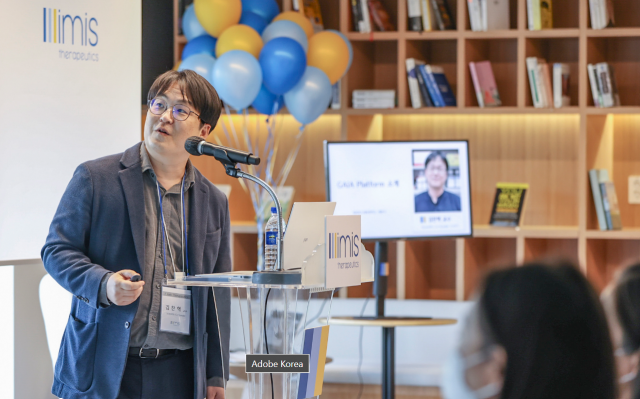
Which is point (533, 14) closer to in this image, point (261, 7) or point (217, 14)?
point (261, 7)

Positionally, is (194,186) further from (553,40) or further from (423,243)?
(553,40)

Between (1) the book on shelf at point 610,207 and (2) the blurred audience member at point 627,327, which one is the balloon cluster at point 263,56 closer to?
(1) the book on shelf at point 610,207

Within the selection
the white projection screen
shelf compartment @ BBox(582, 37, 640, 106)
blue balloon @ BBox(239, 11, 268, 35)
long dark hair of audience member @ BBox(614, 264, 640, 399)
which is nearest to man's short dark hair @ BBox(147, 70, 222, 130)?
the white projection screen

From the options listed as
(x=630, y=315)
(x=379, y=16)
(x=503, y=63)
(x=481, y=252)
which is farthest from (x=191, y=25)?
(x=630, y=315)

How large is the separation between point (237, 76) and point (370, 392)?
1985 mm

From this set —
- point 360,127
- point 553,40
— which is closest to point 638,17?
point 553,40

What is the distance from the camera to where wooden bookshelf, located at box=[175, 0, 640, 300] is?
4145mm

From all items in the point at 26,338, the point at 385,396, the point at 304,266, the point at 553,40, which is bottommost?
the point at 385,396

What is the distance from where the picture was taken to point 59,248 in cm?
175

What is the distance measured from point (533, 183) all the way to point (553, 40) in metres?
0.88

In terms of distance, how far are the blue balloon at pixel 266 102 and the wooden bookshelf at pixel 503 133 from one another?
0.63ft

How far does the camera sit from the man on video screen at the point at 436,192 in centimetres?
341

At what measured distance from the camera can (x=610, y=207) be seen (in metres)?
4.08

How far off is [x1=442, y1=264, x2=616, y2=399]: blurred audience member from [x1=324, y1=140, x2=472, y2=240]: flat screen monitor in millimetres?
2600
